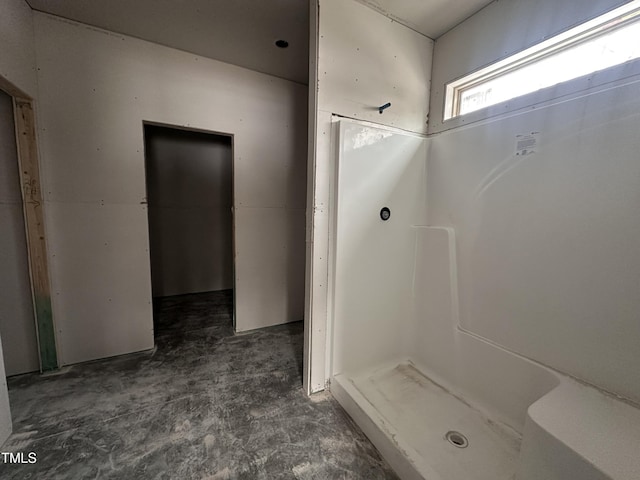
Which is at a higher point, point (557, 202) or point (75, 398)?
point (557, 202)

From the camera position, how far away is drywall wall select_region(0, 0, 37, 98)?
1.55 m

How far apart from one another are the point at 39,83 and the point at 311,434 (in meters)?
3.02

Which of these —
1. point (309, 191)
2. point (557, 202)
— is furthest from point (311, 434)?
point (557, 202)

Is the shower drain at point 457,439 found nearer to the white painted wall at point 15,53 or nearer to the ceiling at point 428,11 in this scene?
the white painted wall at point 15,53

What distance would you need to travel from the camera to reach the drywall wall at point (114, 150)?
1.94 metres

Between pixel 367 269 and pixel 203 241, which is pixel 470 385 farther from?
pixel 203 241

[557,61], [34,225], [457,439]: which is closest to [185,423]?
[457,439]

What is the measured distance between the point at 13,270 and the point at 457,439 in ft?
10.3

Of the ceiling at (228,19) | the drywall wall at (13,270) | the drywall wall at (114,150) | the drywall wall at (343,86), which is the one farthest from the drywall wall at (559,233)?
the drywall wall at (13,270)

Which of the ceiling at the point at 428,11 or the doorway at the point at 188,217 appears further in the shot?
the doorway at the point at 188,217

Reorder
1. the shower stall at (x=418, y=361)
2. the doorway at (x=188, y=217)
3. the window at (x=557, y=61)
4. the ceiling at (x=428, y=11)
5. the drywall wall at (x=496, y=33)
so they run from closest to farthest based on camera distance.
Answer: the shower stall at (x=418, y=361) → the window at (x=557, y=61) → the drywall wall at (x=496, y=33) → the ceiling at (x=428, y=11) → the doorway at (x=188, y=217)

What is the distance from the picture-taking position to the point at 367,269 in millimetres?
1886

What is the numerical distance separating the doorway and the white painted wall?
5.73 feet

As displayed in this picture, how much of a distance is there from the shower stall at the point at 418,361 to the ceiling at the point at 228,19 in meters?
0.79
